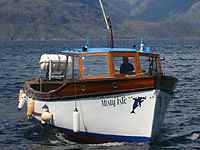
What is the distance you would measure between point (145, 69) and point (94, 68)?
2681mm

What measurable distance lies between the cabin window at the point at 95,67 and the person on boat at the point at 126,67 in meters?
0.81

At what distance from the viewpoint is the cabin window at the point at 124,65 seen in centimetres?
2703

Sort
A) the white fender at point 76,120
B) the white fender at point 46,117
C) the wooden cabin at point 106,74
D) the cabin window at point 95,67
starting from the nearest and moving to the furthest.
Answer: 1. the wooden cabin at point 106,74
2. the white fender at point 76,120
3. the cabin window at point 95,67
4. the white fender at point 46,117

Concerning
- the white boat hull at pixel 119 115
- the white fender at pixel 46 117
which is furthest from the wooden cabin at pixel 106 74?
the white fender at pixel 46 117

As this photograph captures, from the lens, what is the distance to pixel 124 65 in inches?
1065

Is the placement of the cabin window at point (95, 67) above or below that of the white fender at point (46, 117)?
above

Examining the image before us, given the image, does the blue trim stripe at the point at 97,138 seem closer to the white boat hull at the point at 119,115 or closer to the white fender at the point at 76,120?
the white boat hull at the point at 119,115

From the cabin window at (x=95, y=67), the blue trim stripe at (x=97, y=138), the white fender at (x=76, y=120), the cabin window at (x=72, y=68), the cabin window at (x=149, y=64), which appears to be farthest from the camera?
the cabin window at (x=149, y=64)

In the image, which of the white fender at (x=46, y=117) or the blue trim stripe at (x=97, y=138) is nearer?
the blue trim stripe at (x=97, y=138)

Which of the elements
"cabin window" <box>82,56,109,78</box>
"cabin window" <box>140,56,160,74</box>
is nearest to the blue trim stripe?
"cabin window" <box>82,56,109,78</box>

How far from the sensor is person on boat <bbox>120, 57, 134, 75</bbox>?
27.0m

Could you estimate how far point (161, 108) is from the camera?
27234 mm

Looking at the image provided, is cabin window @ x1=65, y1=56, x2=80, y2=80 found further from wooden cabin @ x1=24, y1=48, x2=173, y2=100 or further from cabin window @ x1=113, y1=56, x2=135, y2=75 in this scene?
cabin window @ x1=113, y1=56, x2=135, y2=75

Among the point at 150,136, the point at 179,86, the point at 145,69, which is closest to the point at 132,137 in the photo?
the point at 150,136
